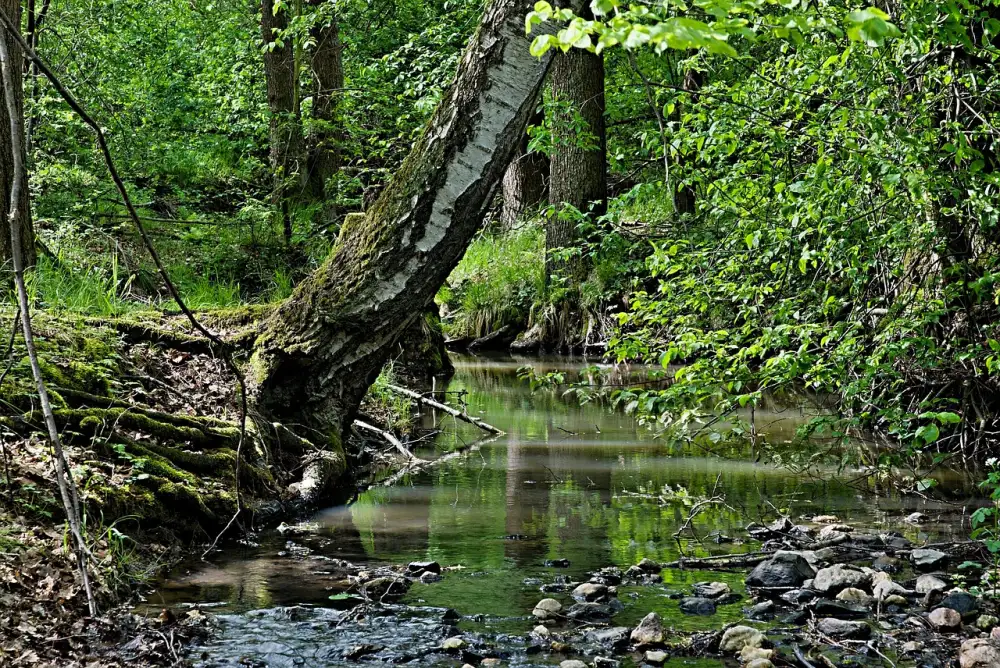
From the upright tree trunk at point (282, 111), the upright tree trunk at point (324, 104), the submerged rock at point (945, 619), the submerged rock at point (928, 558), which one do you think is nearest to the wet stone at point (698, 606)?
the submerged rock at point (945, 619)

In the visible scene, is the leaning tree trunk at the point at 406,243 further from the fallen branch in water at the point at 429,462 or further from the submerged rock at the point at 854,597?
the submerged rock at the point at 854,597

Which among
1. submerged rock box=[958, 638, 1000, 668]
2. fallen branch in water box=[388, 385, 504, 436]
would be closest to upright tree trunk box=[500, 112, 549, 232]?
fallen branch in water box=[388, 385, 504, 436]

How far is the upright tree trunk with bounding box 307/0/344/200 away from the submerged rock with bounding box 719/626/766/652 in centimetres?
917

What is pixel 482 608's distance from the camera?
404 centimetres

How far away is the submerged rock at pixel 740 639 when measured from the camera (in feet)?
11.5

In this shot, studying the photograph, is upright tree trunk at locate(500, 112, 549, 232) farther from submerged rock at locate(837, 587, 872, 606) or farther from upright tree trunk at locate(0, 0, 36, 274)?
submerged rock at locate(837, 587, 872, 606)

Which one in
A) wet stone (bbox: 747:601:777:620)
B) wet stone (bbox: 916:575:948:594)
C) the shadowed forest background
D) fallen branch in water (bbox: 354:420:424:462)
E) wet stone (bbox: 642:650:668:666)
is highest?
the shadowed forest background

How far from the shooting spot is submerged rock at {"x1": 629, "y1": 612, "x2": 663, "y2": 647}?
11.8 feet

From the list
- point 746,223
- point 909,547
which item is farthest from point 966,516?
point 746,223

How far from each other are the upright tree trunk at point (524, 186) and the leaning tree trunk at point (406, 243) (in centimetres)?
1163

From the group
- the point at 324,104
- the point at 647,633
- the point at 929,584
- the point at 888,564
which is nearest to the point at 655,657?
the point at 647,633

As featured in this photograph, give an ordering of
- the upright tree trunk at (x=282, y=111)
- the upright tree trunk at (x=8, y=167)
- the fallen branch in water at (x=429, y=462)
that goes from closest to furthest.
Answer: the upright tree trunk at (x=8, y=167) → the fallen branch in water at (x=429, y=462) → the upright tree trunk at (x=282, y=111)

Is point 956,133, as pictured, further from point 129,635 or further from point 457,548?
point 129,635

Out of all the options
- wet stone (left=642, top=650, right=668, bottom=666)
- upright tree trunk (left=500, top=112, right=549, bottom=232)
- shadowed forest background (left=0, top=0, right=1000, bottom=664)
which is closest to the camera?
wet stone (left=642, top=650, right=668, bottom=666)
